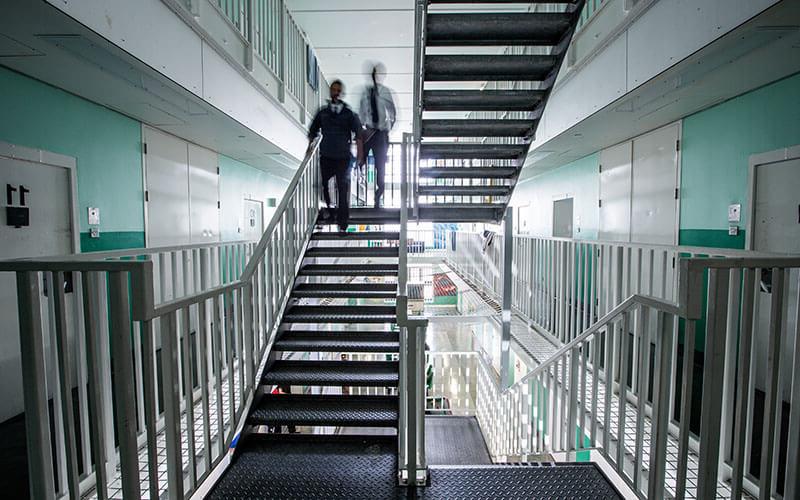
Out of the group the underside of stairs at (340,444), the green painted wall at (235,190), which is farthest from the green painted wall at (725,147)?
the green painted wall at (235,190)

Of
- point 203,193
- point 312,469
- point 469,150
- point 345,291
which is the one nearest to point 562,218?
point 469,150

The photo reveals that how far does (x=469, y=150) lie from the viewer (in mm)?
4305

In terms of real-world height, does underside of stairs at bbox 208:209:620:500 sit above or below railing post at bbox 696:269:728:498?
below

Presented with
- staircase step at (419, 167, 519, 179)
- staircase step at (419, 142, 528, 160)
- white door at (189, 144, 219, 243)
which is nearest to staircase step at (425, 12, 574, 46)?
staircase step at (419, 142, 528, 160)

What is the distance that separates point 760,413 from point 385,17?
276 inches

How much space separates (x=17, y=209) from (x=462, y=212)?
15.1ft

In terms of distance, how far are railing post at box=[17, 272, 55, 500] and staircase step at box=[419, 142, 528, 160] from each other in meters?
3.52

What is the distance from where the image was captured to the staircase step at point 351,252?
446 cm

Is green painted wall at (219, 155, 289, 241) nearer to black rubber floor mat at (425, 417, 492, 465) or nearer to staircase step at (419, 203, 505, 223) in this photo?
staircase step at (419, 203, 505, 223)

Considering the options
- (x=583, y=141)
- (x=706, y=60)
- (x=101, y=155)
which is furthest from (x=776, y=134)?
(x=101, y=155)

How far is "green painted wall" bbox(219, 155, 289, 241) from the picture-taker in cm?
685

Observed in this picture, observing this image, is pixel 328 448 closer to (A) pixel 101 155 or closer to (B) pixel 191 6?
(A) pixel 101 155

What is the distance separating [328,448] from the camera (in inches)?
107

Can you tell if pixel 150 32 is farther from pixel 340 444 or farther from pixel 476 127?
pixel 340 444
